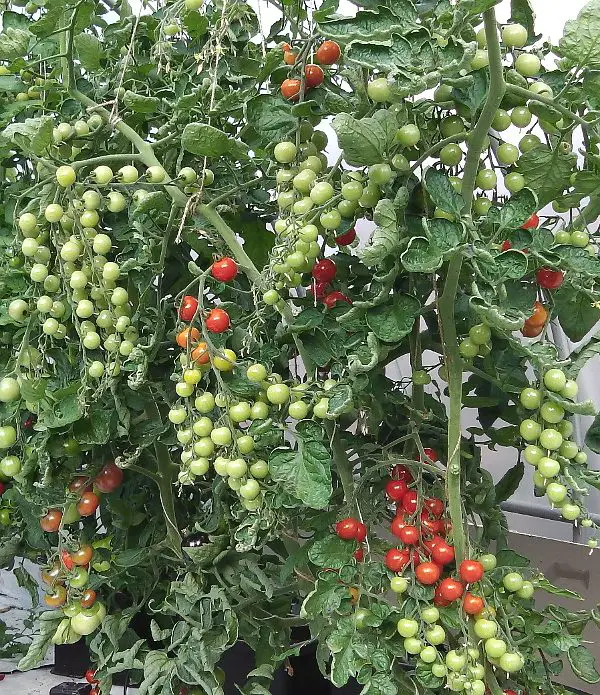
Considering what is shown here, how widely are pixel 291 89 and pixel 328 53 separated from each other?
0.04 metres

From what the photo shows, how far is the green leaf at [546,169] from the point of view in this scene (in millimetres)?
471

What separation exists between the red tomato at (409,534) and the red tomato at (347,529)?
5cm

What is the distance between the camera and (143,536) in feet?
2.54

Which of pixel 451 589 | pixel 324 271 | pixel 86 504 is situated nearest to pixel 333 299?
pixel 324 271

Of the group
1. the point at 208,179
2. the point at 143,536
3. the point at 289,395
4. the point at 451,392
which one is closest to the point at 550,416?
the point at 451,392

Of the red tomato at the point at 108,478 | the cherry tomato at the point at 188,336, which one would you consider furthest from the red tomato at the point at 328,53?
the red tomato at the point at 108,478

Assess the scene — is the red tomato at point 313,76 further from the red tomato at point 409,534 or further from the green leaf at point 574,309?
the red tomato at point 409,534

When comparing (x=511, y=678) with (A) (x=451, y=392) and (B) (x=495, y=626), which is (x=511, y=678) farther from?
(A) (x=451, y=392)

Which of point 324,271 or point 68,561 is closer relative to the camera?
point 324,271

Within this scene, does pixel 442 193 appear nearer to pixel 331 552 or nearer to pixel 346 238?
pixel 346 238

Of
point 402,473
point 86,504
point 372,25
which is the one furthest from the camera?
point 86,504

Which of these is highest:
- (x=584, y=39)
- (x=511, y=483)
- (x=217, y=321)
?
(x=584, y=39)

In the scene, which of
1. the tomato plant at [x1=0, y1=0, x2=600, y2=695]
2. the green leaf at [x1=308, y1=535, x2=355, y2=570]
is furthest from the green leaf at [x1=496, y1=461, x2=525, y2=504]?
the green leaf at [x1=308, y1=535, x2=355, y2=570]

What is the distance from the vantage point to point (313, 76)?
1.77 ft
